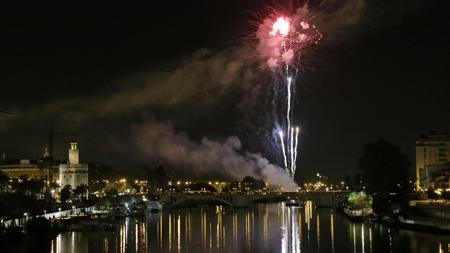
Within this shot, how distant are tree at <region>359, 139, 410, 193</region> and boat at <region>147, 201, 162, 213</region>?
28171 millimetres

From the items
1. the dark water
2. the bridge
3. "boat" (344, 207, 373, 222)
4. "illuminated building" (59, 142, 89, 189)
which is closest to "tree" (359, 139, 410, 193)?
"boat" (344, 207, 373, 222)

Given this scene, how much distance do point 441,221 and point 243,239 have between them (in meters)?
12.9

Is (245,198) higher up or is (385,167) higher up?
(385,167)

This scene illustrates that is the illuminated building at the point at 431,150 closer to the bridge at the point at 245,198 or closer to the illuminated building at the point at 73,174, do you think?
the bridge at the point at 245,198

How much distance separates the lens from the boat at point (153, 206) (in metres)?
79.6

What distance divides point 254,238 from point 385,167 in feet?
61.4

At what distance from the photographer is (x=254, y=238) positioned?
149 ft

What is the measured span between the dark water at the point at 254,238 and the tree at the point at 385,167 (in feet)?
16.3

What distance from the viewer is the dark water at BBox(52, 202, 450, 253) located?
130 feet

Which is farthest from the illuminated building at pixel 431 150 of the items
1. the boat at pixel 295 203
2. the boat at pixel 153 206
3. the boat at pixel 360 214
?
the boat at pixel 153 206

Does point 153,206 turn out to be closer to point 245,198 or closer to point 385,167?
point 245,198

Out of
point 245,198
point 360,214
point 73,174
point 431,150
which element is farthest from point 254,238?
point 73,174

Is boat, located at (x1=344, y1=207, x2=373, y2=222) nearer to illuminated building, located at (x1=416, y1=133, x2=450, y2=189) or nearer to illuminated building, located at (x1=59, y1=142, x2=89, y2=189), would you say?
illuminated building, located at (x1=416, y1=133, x2=450, y2=189)

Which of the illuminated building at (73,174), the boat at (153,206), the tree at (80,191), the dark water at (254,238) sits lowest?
the dark water at (254,238)
